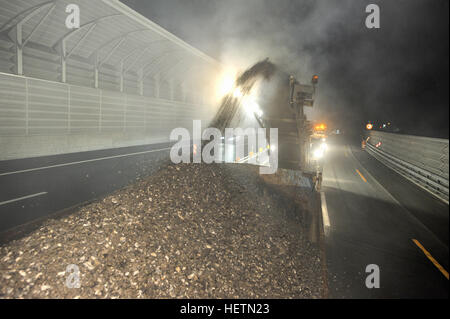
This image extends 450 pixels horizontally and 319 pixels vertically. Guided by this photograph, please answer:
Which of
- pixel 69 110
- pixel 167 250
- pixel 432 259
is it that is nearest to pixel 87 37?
pixel 69 110

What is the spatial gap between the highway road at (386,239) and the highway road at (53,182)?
4.87 meters

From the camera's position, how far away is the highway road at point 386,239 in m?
4.30

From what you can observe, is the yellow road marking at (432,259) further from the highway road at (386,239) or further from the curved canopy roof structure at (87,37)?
the curved canopy roof structure at (87,37)

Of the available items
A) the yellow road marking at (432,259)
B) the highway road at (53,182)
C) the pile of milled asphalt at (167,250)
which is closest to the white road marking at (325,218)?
the pile of milled asphalt at (167,250)

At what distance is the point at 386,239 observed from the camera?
606cm

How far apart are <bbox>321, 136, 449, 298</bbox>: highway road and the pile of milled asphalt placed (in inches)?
24.3

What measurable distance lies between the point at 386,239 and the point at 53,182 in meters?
10.1

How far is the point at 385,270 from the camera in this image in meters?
4.76

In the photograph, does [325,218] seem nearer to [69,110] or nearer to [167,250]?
[167,250]

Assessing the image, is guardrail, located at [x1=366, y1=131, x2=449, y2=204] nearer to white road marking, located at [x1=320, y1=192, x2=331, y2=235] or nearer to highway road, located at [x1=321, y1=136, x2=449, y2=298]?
highway road, located at [x1=321, y1=136, x2=449, y2=298]

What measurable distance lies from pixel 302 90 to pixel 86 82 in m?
14.4

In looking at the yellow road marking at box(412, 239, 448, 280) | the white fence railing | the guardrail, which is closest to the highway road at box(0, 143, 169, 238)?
the white fence railing
